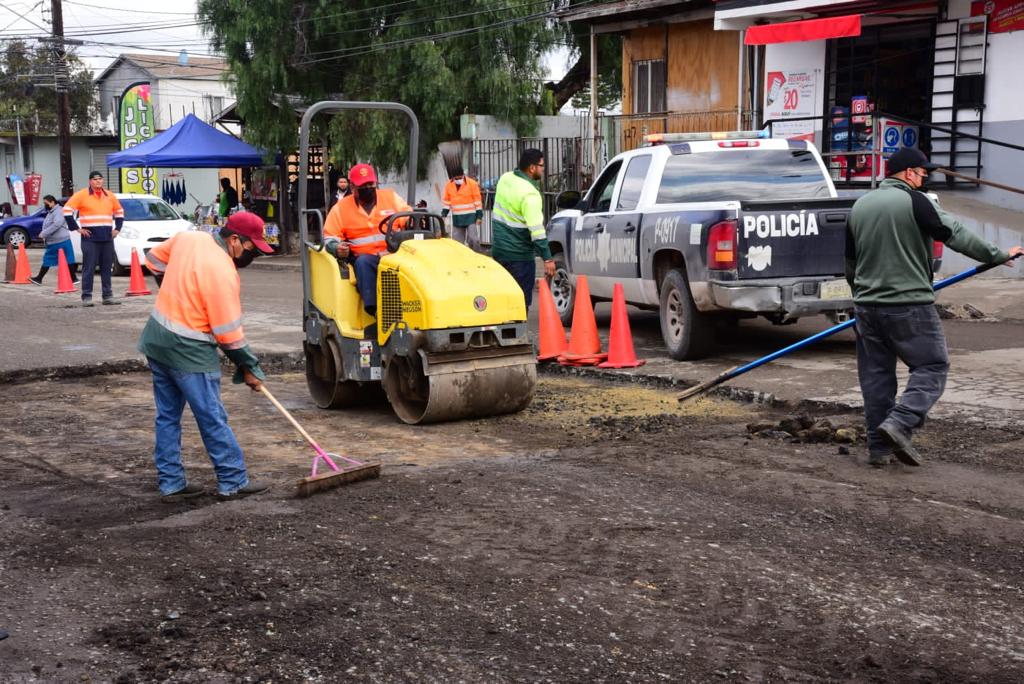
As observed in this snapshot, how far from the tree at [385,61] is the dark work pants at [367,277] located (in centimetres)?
1819

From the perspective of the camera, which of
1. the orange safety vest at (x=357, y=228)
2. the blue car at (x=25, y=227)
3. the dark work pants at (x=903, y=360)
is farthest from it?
the blue car at (x=25, y=227)

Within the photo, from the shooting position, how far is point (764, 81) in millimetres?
22703

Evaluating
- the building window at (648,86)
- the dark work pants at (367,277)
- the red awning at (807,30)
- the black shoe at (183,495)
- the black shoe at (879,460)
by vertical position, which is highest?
the red awning at (807,30)

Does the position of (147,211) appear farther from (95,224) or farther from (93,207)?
(93,207)

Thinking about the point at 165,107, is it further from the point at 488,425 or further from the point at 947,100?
the point at 488,425

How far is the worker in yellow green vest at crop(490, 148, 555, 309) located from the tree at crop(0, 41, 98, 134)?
48140 millimetres

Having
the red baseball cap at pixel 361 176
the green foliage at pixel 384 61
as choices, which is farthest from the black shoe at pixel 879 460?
the green foliage at pixel 384 61

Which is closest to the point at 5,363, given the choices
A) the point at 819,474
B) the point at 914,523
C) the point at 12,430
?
the point at 12,430

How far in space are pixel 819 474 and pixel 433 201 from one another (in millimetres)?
22843

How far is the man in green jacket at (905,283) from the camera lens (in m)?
7.02

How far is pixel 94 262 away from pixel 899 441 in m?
13.3

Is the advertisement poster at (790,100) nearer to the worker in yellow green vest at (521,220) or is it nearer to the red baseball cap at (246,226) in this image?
the worker in yellow green vest at (521,220)

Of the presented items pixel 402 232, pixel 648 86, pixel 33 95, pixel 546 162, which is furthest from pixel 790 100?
pixel 33 95

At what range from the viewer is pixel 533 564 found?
17.6ft
